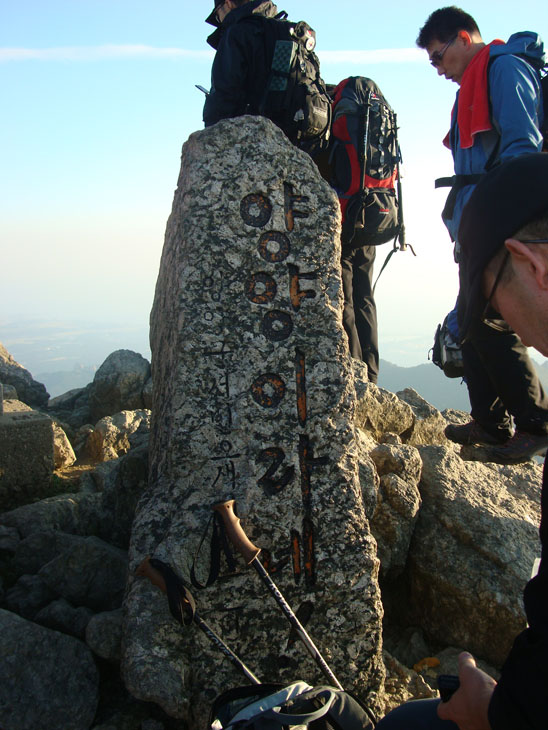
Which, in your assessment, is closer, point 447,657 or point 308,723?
point 308,723

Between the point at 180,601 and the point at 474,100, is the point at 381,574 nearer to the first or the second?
the point at 180,601

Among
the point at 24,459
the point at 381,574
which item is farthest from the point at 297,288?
the point at 24,459

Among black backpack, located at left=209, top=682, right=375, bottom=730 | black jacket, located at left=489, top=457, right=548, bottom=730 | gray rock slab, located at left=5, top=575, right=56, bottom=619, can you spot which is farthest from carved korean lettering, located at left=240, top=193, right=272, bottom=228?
gray rock slab, located at left=5, top=575, right=56, bottom=619

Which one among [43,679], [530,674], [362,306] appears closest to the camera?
[530,674]

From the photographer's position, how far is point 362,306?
5973 millimetres

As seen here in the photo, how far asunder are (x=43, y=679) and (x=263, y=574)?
1.17 metres

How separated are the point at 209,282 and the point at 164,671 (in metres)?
1.87

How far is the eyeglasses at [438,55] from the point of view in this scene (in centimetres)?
419

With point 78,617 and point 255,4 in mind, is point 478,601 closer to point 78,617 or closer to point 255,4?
point 78,617

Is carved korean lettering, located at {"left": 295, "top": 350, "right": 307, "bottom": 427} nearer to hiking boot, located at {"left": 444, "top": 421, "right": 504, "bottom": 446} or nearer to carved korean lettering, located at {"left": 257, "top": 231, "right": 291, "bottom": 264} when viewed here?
carved korean lettering, located at {"left": 257, "top": 231, "right": 291, "bottom": 264}

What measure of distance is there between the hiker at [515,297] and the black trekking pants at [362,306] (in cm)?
369

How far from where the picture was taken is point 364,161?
5289mm

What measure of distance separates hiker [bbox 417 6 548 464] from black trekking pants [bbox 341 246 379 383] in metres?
1.49

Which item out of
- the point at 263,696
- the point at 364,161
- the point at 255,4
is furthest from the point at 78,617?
the point at 255,4
